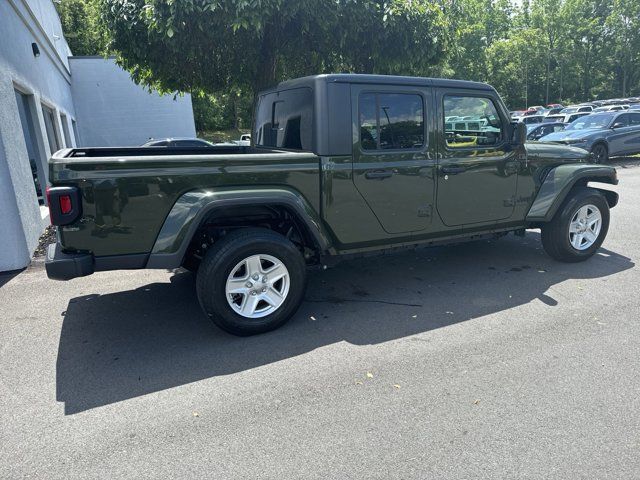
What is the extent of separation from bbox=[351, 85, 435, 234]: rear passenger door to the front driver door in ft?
0.61

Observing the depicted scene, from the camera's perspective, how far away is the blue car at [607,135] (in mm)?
14031

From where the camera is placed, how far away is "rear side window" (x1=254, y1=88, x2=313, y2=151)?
3.99m

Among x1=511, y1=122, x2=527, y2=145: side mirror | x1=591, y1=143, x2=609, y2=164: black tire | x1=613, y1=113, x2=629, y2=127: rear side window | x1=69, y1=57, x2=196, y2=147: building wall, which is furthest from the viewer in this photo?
x1=69, y1=57, x2=196, y2=147: building wall

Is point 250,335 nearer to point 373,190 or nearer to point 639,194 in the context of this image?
point 373,190

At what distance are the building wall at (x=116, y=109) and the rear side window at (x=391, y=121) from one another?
15679 mm

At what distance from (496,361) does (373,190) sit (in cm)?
168

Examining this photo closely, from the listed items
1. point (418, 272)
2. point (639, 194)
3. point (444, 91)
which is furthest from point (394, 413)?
point (639, 194)

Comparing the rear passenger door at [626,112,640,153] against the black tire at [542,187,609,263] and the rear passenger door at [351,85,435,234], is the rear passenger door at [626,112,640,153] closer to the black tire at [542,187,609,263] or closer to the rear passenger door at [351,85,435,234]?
the black tire at [542,187,609,263]

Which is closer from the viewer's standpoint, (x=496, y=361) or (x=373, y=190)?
(x=496, y=361)

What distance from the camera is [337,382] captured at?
9.96 feet

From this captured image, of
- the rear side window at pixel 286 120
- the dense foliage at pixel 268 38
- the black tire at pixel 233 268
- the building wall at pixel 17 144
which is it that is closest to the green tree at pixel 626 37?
the dense foliage at pixel 268 38

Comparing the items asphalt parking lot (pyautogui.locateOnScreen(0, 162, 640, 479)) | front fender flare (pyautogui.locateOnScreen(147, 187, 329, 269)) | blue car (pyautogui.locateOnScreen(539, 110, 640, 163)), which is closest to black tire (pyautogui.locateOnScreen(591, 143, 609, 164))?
blue car (pyautogui.locateOnScreen(539, 110, 640, 163))

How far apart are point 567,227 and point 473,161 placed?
1549 millimetres

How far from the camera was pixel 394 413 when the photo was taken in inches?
106
